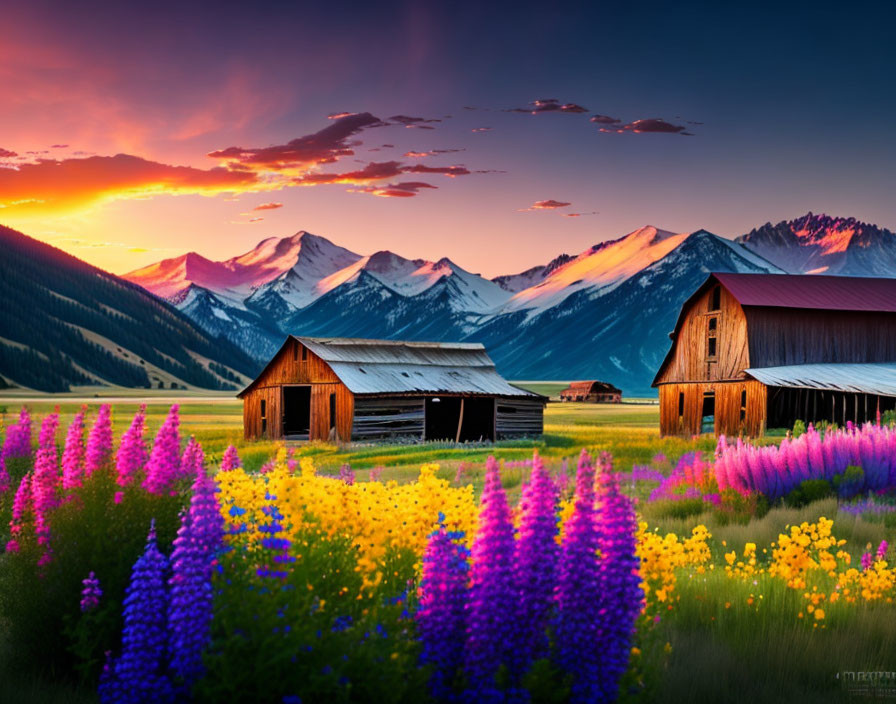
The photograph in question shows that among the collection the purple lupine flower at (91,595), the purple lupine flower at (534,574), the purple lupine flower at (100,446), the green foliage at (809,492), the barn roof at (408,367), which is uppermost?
the barn roof at (408,367)

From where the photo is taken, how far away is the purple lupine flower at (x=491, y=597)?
5504 mm

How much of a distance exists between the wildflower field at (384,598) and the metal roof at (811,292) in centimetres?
3741

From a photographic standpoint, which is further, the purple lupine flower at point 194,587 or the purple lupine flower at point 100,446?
the purple lupine flower at point 100,446

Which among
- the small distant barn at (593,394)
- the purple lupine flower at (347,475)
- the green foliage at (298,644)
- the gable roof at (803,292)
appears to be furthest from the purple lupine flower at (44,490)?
the small distant barn at (593,394)

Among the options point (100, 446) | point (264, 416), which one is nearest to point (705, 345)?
point (264, 416)

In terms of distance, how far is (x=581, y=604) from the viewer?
5516 millimetres

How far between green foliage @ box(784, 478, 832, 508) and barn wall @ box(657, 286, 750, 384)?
29.1 meters

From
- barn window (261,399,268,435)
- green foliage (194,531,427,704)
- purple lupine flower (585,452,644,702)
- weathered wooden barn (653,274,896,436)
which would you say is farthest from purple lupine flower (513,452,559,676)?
barn window (261,399,268,435)

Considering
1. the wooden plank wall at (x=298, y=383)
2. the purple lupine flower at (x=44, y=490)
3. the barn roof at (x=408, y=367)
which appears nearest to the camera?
the purple lupine flower at (x=44, y=490)

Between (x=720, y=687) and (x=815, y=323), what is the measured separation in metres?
44.4

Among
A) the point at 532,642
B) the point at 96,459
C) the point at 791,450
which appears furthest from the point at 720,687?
the point at 791,450

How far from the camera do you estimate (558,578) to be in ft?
18.4

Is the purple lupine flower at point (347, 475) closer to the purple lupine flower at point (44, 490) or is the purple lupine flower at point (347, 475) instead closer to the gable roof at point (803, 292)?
the purple lupine flower at point (44, 490)

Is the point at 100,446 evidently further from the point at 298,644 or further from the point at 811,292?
the point at 811,292
